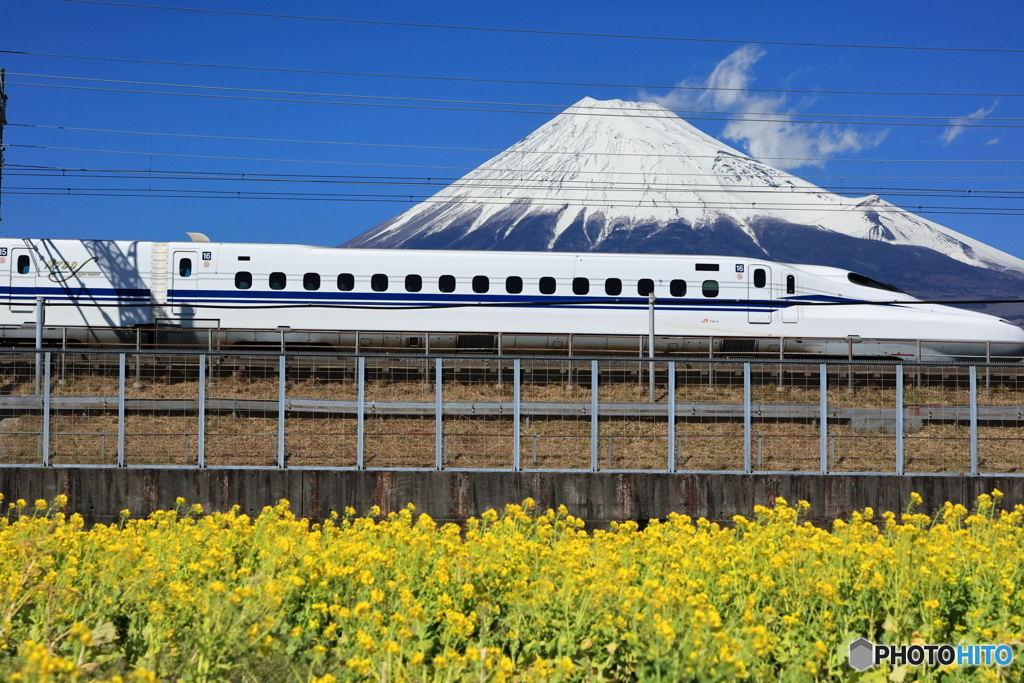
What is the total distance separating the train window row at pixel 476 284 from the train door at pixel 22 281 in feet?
14.6

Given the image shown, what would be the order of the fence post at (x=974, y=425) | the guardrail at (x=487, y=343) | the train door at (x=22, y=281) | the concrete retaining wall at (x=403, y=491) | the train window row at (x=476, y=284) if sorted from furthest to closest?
the train window row at (x=476, y=284), the train door at (x=22, y=281), the guardrail at (x=487, y=343), the fence post at (x=974, y=425), the concrete retaining wall at (x=403, y=491)

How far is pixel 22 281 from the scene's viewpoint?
26641 millimetres

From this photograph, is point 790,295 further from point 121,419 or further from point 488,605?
point 488,605

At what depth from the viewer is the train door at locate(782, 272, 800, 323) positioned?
91.9 feet

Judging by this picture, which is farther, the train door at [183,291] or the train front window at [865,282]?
the train front window at [865,282]

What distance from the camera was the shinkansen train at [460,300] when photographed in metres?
26.7

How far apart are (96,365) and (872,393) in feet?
42.6

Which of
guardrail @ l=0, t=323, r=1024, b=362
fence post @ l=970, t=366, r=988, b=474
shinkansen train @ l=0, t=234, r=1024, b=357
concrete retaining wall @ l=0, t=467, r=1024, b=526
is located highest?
shinkansen train @ l=0, t=234, r=1024, b=357

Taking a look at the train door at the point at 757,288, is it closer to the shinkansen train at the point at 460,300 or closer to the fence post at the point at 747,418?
the shinkansen train at the point at 460,300

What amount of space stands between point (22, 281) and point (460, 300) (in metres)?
A: 13.0

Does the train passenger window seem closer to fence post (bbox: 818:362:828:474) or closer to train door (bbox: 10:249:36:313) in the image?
train door (bbox: 10:249:36:313)

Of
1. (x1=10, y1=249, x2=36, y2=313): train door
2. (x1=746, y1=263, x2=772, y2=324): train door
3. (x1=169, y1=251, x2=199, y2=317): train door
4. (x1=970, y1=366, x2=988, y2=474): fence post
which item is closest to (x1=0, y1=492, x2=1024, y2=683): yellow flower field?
(x1=970, y1=366, x2=988, y2=474): fence post

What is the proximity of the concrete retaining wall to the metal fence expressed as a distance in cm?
29

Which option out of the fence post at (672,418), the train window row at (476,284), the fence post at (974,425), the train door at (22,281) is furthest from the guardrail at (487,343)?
the fence post at (672,418)
